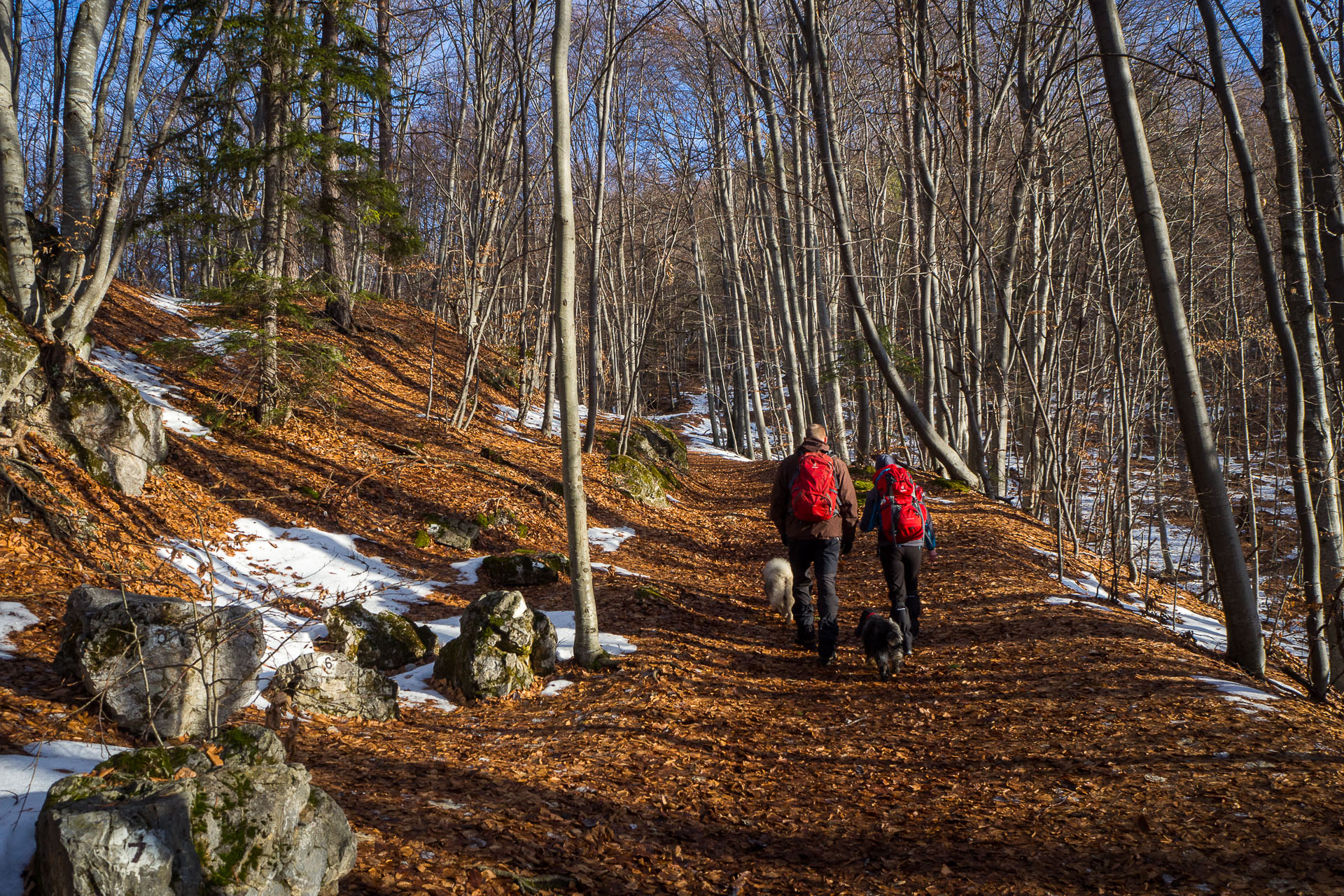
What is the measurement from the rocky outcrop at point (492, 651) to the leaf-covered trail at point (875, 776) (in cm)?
21

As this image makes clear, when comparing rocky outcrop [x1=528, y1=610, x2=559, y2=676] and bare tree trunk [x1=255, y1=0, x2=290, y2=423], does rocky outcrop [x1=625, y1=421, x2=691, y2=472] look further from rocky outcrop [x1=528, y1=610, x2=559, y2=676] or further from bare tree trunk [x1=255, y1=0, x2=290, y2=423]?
rocky outcrop [x1=528, y1=610, x2=559, y2=676]

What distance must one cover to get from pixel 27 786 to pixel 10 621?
2.56 meters

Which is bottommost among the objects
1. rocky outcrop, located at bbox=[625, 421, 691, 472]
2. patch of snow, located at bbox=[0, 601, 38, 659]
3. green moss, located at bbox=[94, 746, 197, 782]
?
green moss, located at bbox=[94, 746, 197, 782]

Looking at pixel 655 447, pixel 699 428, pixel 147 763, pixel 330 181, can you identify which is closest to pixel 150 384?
pixel 330 181

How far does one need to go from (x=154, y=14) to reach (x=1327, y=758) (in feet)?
39.3

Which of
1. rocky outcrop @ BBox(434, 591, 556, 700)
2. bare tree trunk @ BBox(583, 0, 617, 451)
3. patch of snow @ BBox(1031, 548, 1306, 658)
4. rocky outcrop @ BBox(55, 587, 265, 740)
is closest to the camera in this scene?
rocky outcrop @ BBox(55, 587, 265, 740)

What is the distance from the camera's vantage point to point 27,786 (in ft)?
9.05

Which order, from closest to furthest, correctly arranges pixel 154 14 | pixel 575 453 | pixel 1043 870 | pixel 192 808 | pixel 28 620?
pixel 192 808 → pixel 1043 870 → pixel 28 620 → pixel 575 453 → pixel 154 14

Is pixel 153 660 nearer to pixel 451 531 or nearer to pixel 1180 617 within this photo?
pixel 451 531

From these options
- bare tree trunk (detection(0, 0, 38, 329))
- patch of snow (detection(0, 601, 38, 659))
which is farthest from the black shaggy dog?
bare tree trunk (detection(0, 0, 38, 329))

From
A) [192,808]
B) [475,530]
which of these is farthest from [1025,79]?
[192,808]

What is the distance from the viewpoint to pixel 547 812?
11.4 feet

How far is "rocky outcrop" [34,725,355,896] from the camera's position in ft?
7.06

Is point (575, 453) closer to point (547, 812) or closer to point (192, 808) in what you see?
point (547, 812)
